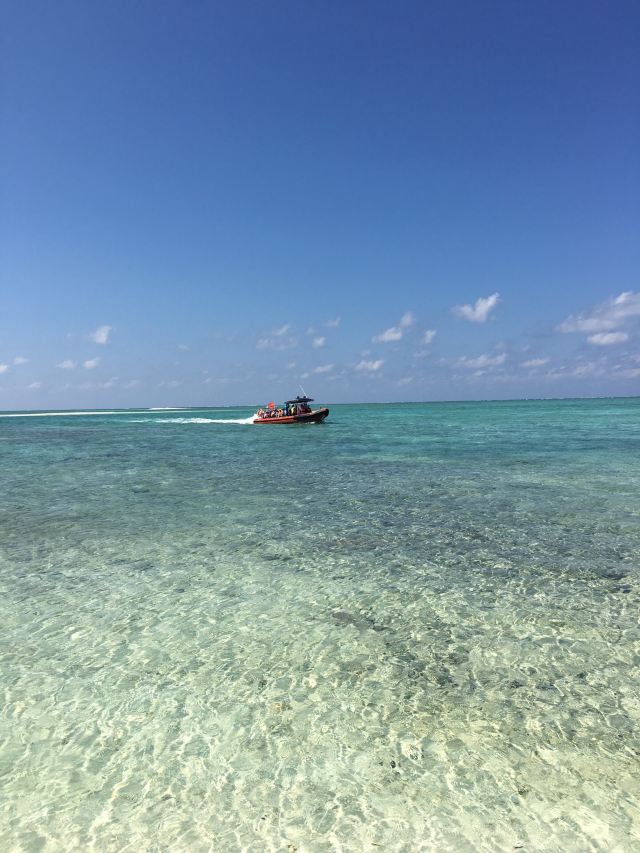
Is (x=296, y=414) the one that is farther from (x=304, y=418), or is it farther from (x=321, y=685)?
(x=321, y=685)

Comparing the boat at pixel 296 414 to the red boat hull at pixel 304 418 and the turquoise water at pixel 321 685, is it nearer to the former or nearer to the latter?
the red boat hull at pixel 304 418

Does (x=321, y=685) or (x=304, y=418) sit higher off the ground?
(x=304, y=418)

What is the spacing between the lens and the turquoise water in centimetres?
314

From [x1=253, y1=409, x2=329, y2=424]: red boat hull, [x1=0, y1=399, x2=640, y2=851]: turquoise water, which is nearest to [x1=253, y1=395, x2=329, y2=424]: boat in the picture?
[x1=253, y1=409, x2=329, y2=424]: red boat hull

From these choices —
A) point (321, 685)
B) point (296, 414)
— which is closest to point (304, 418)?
point (296, 414)

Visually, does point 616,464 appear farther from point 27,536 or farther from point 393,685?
point 27,536

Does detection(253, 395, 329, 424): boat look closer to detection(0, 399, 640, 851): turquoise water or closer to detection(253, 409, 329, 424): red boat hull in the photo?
detection(253, 409, 329, 424): red boat hull

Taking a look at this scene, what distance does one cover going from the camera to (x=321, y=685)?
4.64 metres

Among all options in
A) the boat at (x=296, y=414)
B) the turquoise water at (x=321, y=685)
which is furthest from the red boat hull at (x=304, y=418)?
the turquoise water at (x=321, y=685)

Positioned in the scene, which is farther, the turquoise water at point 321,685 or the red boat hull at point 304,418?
the red boat hull at point 304,418

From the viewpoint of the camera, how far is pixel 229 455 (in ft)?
87.4

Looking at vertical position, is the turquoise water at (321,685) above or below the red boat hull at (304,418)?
below

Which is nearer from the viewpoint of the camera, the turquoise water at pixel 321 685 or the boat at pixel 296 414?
the turquoise water at pixel 321 685

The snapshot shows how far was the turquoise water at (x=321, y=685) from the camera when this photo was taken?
124 inches
